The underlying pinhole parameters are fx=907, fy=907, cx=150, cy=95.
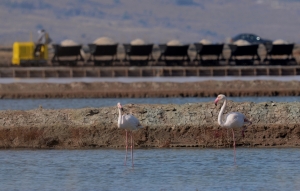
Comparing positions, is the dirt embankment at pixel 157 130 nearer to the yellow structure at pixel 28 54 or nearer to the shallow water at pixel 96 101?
the shallow water at pixel 96 101

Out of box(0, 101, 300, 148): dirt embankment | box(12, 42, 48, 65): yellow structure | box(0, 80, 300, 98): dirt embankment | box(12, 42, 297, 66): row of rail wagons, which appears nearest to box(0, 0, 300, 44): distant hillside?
box(12, 42, 48, 65): yellow structure

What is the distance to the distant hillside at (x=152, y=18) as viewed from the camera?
5246 inches

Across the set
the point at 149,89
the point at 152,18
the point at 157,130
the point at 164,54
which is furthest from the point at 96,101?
the point at 152,18

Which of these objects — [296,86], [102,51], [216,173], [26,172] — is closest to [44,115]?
[26,172]

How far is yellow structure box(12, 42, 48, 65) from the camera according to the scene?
162 ft

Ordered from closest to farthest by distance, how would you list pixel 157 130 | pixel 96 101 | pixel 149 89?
pixel 157 130, pixel 96 101, pixel 149 89

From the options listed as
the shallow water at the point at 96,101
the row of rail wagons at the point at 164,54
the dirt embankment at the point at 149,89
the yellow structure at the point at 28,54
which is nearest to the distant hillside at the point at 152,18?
the yellow structure at the point at 28,54

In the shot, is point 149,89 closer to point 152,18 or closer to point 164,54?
point 164,54

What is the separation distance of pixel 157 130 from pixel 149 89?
15.7 meters

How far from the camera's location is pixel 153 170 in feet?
47.6

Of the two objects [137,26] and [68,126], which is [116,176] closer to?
[68,126]

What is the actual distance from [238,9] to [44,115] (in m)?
135

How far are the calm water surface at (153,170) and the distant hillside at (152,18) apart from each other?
10947 centimetres

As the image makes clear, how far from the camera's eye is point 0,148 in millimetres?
17297
